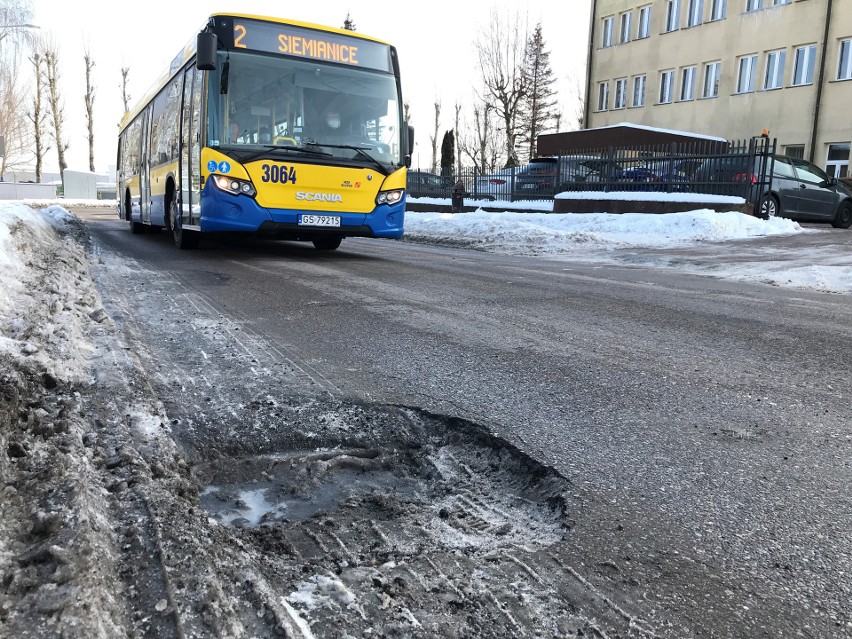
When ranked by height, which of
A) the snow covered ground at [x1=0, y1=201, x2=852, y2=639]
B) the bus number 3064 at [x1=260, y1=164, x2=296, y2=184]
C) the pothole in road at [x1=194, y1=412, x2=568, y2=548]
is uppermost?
the bus number 3064 at [x1=260, y1=164, x2=296, y2=184]

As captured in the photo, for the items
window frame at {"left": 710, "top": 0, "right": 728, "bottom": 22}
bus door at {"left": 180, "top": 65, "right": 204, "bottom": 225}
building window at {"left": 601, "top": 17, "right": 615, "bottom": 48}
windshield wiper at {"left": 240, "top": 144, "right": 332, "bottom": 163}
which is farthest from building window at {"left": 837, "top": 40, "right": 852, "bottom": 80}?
bus door at {"left": 180, "top": 65, "right": 204, "bottom": 225}

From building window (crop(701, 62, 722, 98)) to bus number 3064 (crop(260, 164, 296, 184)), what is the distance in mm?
27601

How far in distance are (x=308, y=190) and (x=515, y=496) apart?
771 centimetres

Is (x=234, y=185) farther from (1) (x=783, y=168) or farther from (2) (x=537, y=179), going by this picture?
(2) (x=537, y=179)

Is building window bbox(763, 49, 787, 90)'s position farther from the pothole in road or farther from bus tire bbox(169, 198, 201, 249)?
the pothole in road

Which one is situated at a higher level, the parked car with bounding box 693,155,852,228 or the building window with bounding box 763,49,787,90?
the building window with bounding box 763,49,787,90

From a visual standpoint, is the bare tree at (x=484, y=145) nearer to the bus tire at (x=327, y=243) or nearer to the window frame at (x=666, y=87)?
the window frame at (x=666, y=87)

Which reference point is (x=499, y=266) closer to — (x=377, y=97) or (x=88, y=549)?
(x=377, y=97)

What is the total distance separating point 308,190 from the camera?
370 inches

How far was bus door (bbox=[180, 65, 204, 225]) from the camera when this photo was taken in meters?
9.28

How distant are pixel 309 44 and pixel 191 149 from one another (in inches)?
86.8

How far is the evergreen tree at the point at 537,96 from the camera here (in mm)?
51000

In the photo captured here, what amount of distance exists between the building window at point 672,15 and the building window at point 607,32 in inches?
151

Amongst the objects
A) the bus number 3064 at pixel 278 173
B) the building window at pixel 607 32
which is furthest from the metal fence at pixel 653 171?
the building window at pixel 607 32
